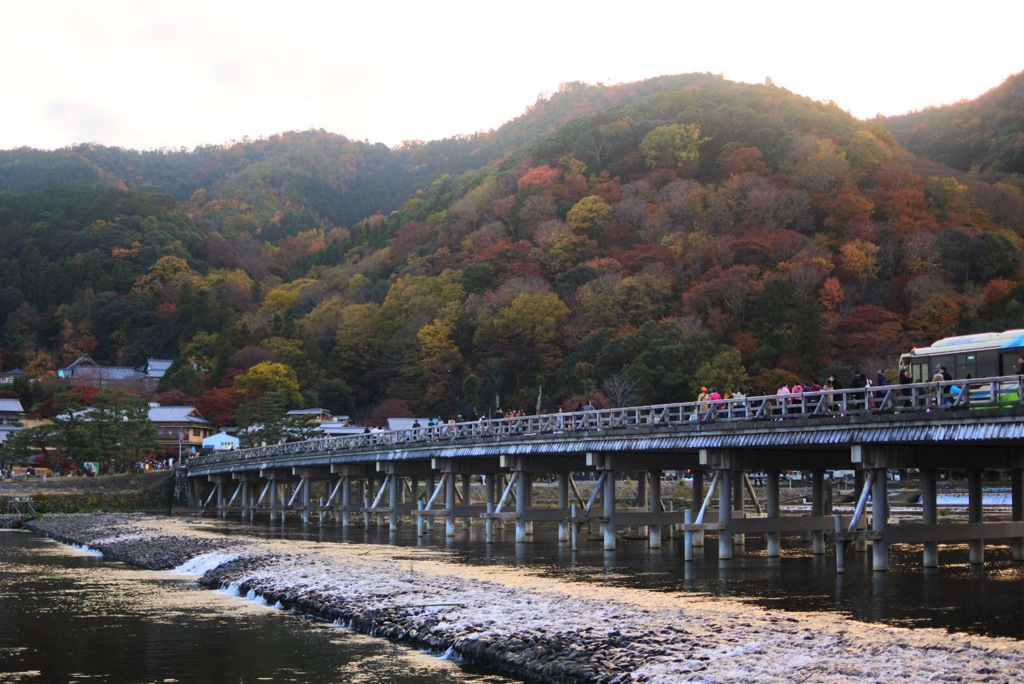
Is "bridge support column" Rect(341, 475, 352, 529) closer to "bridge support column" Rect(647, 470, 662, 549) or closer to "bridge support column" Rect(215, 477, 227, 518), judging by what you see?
"bridge support column" Rect(215, 477, 227, 518)

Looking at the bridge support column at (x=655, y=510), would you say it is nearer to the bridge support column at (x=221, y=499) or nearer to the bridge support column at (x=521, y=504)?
the bridge support column at (x=521, y=504)

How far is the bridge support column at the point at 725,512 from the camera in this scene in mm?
30328

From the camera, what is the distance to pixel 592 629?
719 inches

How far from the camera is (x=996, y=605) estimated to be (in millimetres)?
21562

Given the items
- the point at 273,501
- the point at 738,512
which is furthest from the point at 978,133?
the point at 738,512

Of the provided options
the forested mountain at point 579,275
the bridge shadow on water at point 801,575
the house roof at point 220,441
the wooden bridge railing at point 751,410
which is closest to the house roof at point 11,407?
the forested mountain at point 579,275

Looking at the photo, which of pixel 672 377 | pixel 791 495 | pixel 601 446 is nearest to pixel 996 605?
pixel 601 446

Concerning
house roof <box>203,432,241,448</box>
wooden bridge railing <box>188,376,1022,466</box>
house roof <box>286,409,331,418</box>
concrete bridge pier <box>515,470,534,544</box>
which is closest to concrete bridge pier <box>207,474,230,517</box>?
house roof <box>203,432,241,448</box>

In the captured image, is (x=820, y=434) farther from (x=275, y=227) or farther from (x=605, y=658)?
(x=275, y=227)

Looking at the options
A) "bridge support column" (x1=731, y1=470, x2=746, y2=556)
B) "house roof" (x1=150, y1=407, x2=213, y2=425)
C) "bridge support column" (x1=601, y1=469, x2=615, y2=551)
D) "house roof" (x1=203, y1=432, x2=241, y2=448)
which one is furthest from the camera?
"house roof" (x1=150, y1=407, x2=213, y2=425)

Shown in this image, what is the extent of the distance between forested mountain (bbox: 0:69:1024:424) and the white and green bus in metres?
44.6

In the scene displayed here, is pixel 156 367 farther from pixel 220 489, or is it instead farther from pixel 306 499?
pixel 306 499

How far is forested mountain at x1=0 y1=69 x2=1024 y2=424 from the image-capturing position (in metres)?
83.7

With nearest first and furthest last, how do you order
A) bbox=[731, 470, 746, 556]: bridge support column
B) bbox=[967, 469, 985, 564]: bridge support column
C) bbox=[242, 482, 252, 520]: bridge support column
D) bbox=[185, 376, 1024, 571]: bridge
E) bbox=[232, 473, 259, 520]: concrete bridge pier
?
bbox=[185, 376, 1024, 571]: bridge
bbox=[967, 469, 985, 564]: bridge support column
bbox=[731, 470, 746, 556]: bridge support column
bbox=[232, 473, 259, 520]: concrete bridge pier
bbox=[242, 482, 252, 520]: bridge support column
